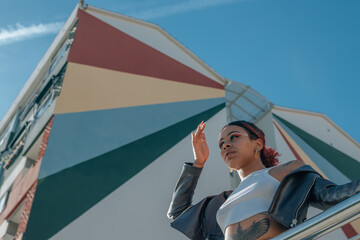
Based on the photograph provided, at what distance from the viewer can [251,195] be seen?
275 cm

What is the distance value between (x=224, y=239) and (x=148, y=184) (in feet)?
20.5

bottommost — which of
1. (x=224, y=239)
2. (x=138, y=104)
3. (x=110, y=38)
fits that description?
(x=224, y=239)

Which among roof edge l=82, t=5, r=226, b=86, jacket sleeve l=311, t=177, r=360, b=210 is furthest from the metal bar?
roof edge l=82, t=5, r=226, b=86

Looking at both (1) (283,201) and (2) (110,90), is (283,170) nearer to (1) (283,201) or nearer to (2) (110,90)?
(1) (283,201)

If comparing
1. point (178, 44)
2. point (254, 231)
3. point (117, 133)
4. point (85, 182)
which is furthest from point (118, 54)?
point (254, 231)

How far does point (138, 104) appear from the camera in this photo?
400 inches

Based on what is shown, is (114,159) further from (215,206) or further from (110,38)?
(215,206)

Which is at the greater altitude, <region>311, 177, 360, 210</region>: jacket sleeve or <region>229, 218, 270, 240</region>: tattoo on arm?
<region>311, 177, 360, 210</region>: jacket sleeve

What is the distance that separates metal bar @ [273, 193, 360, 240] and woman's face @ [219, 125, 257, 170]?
1227 millimetres

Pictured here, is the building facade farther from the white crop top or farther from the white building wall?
the white crop top

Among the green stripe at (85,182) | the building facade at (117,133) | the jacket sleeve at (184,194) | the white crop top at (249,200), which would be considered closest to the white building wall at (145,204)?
the building facade at (117,133)

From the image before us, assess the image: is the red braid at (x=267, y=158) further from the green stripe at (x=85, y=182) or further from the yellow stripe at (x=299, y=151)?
the yellow stripe at (x=299, y=151)

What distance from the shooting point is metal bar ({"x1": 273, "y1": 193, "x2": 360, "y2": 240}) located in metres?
1.88

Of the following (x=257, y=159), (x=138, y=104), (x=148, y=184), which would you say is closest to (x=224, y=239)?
(x=257, y=159)
